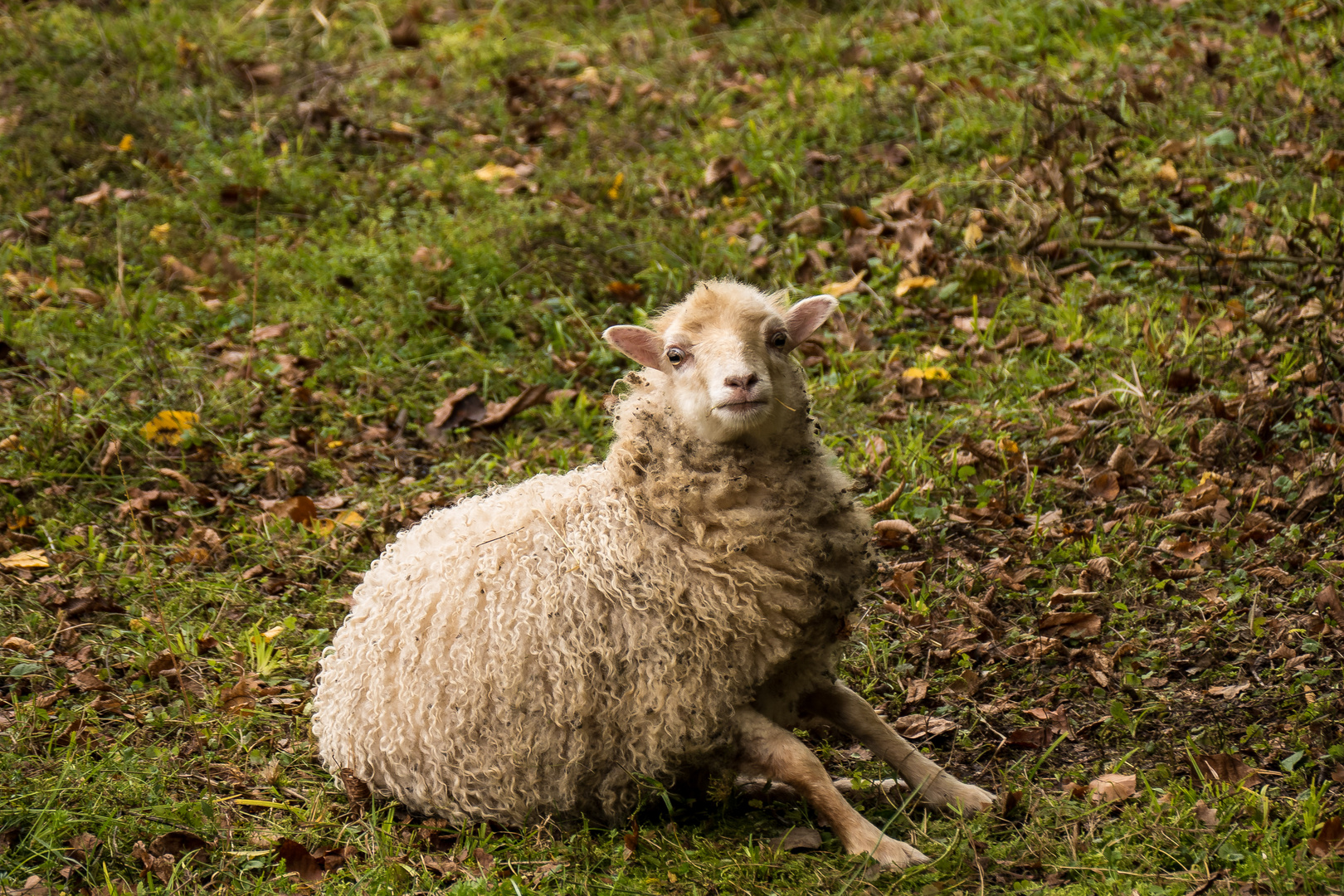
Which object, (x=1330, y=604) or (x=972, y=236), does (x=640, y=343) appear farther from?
(x=972, y=236)

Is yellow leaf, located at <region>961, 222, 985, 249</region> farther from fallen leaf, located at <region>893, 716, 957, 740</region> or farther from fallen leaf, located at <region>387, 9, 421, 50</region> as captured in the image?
fallen leaf, located at <region>387, 9, 421, 50</region>

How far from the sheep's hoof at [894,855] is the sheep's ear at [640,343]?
5.35 ft

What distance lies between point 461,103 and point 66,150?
108 inches

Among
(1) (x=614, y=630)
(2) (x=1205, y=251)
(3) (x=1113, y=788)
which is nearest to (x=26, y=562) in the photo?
(1) (x=614, y=630)

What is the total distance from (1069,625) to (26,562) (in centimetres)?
434

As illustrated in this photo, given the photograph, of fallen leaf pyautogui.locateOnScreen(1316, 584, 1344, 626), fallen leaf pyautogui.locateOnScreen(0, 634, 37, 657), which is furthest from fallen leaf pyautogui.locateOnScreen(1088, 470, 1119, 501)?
fallen leaf pyautogui.locateOnScreen(0, 634, 37, 657)

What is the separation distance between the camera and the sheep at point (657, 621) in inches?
145

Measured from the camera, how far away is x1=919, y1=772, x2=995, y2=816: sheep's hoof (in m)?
3.71

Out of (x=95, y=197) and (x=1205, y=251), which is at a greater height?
(x=1205, y=251)

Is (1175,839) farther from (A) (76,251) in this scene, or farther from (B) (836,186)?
(A) (76,251)

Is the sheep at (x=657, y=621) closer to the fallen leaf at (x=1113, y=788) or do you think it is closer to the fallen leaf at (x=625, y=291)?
the fallen leaf at (x=1113, y=788)

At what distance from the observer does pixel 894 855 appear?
3.44 metres

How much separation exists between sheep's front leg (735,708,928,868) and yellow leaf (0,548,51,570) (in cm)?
334

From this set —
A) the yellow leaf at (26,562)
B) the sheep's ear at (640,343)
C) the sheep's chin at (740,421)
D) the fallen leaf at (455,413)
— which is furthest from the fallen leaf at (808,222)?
the yellow leaf at (26,562)
